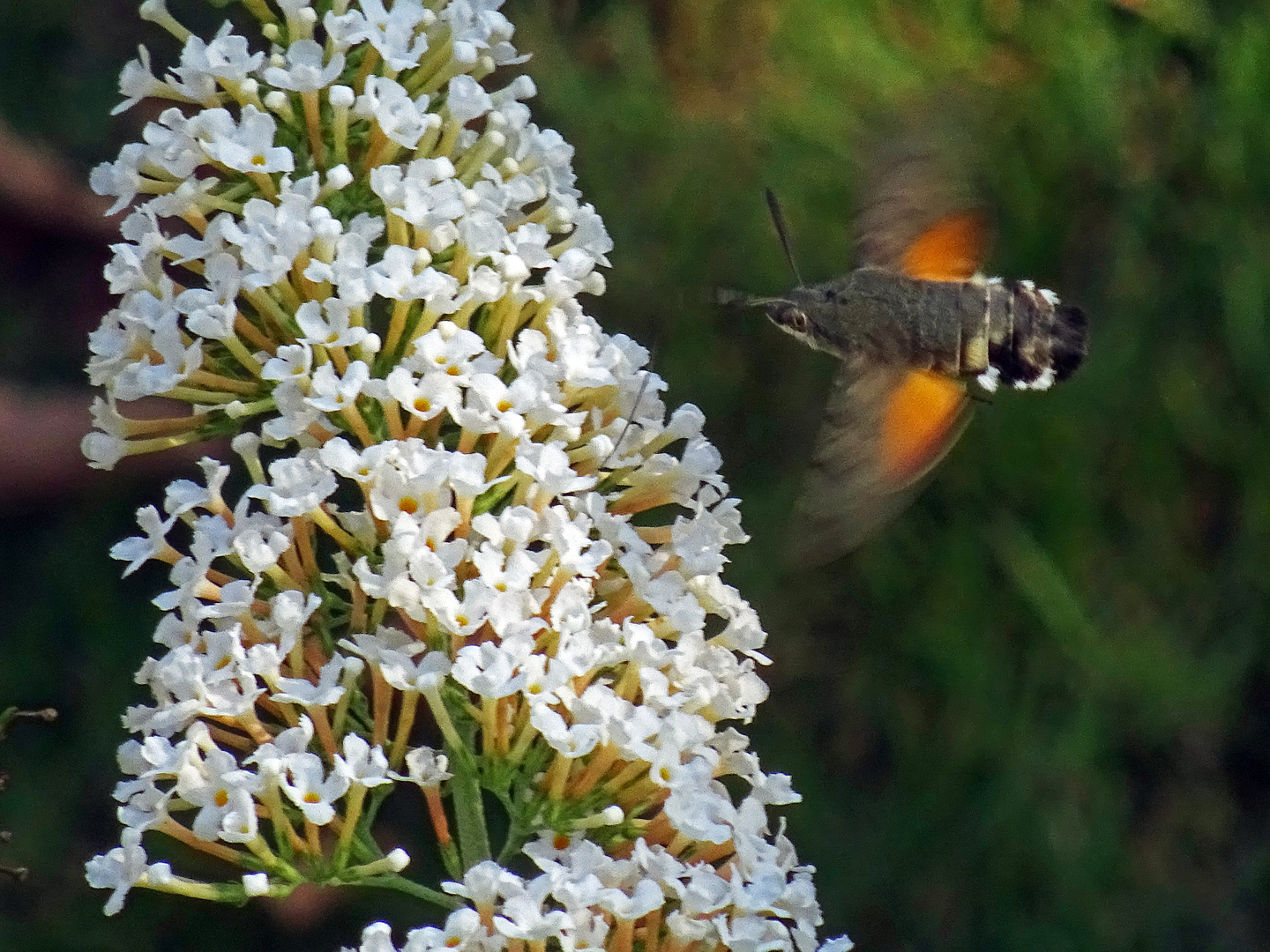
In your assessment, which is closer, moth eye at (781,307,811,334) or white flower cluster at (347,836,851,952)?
white flower cluster at (347,836,851,952)

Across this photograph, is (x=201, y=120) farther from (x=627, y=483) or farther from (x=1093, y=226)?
(x=1093, y=226)

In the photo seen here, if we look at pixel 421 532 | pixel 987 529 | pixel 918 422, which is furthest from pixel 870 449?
pixel 987 529

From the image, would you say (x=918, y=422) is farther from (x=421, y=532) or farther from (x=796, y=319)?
(x=421, y=532)

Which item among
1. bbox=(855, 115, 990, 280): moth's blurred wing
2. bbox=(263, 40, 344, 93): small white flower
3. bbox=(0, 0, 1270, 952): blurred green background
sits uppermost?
bbox=(263, 40, 344, 93): small white flower

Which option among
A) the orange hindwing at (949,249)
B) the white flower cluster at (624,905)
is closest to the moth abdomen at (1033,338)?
the orange hindwing at (949,249)

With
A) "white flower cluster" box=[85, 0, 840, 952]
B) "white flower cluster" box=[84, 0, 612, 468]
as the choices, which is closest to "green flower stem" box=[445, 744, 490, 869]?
"white flower cluster" box=[85, 0, 840, 952]

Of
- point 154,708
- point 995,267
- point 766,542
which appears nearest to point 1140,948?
point 766,542

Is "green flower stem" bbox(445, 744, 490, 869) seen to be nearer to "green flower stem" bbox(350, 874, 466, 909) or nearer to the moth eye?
"green flower stem" bbox(350, 874, 466, 909)
